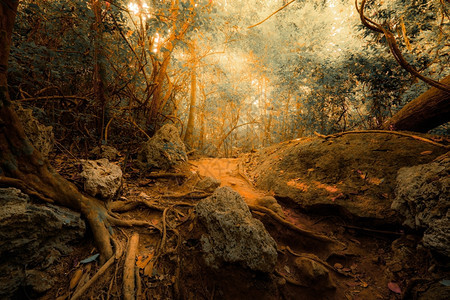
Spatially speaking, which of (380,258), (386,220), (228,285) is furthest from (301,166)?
(228,285)

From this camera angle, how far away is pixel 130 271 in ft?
6.23

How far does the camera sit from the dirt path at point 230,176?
13.0 ft

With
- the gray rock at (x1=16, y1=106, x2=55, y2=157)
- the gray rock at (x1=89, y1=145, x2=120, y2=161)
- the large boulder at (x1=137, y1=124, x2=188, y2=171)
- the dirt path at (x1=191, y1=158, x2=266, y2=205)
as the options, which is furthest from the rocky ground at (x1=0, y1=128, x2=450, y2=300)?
the large boulder at (x1=137, y1=124, x2=188, y2=171)

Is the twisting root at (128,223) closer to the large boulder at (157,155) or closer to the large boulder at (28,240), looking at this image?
the large boulder at (28,240)

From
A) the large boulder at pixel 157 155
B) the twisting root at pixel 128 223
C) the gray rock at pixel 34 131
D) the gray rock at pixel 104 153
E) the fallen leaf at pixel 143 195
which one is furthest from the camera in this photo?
the large boulder at pixel 157 155

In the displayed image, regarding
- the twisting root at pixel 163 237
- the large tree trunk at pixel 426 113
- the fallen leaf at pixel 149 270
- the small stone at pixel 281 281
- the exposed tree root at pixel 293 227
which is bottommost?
the fallen leaf at pixel 149 270

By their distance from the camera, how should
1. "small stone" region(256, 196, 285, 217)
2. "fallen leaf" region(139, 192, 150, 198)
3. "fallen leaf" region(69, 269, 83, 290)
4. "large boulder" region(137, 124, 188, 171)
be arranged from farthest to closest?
"large boulder" region(137, 124, 188, 171)
"fallen leaf" region(139, 192, 150, 198)
"small stone" region(256, 196, 285, 217)
"fallen leaf" region(69, 269, 83, 290)

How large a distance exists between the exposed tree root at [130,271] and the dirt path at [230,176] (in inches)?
76.7

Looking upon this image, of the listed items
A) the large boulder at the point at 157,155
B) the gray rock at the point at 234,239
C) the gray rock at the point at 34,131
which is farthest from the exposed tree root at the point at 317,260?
the gray rock at the point at 34,131

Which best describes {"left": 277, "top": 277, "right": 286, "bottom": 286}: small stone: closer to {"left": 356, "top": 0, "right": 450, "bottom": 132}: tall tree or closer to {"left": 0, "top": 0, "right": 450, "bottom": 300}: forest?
{"left": 0, "top": 0, "right": 450, "bottom": 300}: forest

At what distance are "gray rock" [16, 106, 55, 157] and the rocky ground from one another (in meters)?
0.36

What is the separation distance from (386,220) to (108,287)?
3.29 metres

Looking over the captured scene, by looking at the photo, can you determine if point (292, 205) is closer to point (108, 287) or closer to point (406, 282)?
point (406, 282)

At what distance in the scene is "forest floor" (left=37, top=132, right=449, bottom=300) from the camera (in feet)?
6.07
